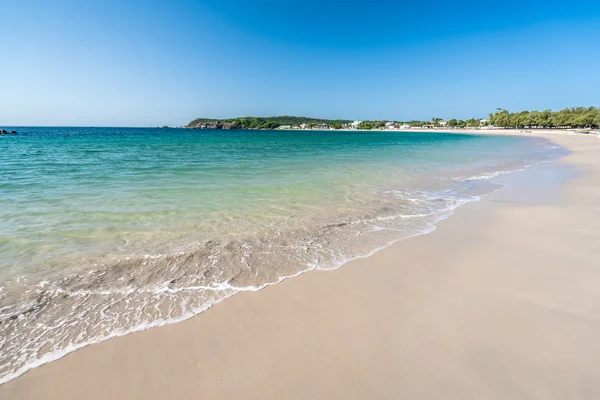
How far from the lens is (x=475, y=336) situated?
3.01m

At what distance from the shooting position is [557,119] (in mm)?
108250

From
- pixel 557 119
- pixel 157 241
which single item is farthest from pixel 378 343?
pixel 557 119

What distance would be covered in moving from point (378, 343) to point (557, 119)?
148841 millimetres

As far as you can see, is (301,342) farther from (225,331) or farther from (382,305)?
(382,305)

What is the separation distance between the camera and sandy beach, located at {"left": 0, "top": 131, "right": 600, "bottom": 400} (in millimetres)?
2410

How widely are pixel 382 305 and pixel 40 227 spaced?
7.31 m

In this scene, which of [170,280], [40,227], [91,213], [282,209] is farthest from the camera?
[282,209]

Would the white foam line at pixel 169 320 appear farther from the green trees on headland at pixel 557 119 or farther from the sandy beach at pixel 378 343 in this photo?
the green trees on headland at pixel 557 119

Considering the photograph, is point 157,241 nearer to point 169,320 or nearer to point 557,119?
point 169,320

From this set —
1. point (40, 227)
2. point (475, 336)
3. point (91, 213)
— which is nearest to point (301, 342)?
point (475, 336)

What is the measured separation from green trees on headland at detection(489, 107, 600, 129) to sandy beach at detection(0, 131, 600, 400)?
124 m

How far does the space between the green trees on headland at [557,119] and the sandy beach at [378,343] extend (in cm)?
12359

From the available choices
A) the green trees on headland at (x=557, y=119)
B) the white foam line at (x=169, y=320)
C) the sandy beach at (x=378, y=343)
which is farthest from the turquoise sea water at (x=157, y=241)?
the green trees on headland at (x=557, y=119)

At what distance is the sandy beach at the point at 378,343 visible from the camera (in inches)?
94.9
